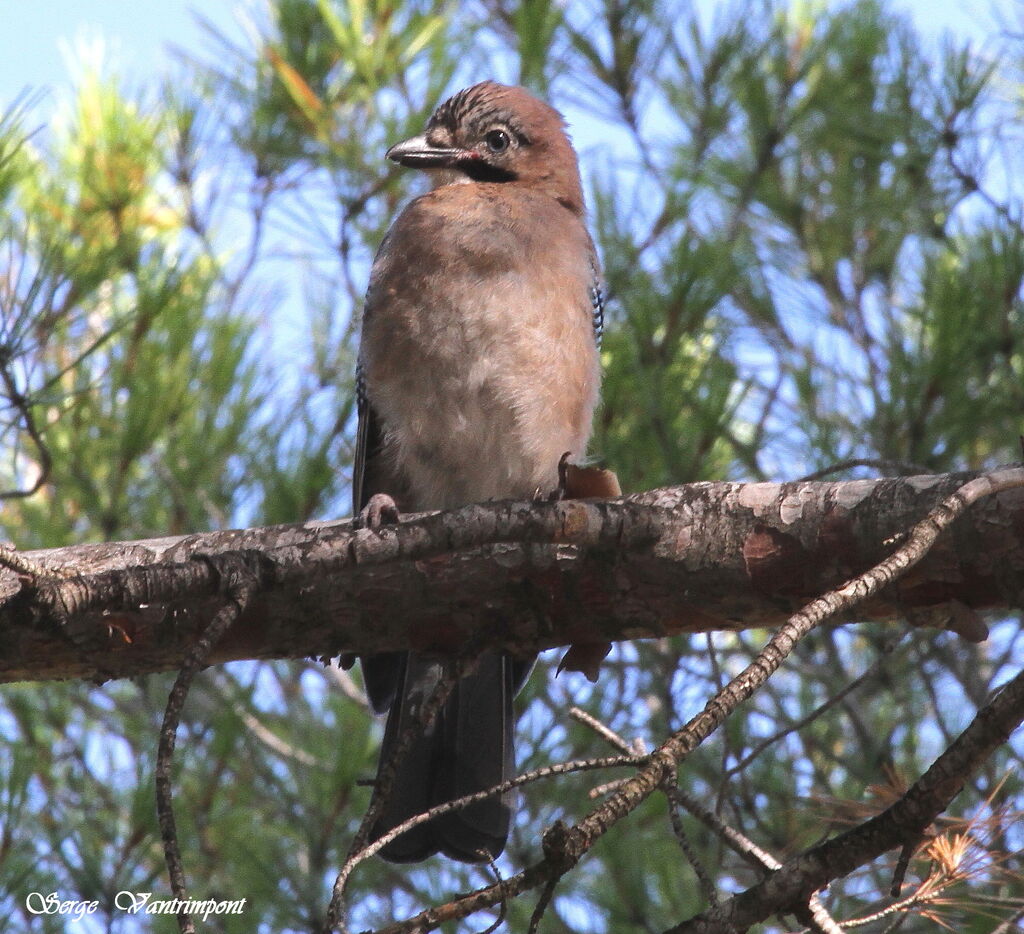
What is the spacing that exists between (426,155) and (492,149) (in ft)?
0.64

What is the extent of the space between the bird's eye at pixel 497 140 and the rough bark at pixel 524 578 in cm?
169

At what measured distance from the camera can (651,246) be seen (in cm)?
445

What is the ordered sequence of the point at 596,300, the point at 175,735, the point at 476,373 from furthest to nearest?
1. the point at 596,300
2. the point at 476,373
3. the point at 175,735

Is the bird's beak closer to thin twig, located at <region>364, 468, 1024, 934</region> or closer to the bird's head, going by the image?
the bird's head

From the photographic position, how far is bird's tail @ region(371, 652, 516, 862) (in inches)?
127

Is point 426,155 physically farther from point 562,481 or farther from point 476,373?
point 562,481

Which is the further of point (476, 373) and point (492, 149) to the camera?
point (492, 149)

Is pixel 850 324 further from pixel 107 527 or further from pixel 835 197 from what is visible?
pixel 107 527

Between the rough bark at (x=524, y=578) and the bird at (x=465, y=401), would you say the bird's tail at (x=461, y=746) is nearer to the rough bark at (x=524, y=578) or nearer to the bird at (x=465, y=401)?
the bird at (x=465, y=401)

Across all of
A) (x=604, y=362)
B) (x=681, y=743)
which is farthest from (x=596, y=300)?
(x=681, y=743)

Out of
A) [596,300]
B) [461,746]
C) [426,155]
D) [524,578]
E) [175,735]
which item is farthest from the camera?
[426,155]

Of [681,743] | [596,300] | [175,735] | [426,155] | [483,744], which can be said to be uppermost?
[426,155]

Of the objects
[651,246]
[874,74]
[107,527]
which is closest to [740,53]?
[874,74]

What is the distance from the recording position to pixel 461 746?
343cm
